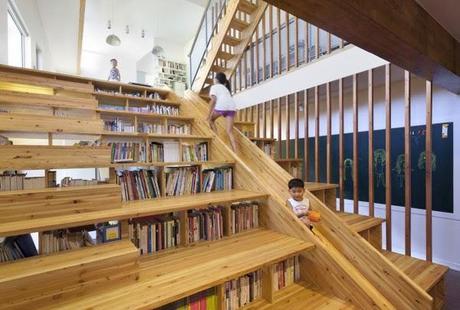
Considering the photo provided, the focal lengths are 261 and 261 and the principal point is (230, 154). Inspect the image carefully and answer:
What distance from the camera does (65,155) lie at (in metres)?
1.88

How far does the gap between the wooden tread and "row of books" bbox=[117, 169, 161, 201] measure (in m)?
2.22

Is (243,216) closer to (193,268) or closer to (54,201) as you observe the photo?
(193,268)

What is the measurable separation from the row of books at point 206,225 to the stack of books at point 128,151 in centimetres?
85

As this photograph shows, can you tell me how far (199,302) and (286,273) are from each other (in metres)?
0.70

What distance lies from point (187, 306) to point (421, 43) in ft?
6.71

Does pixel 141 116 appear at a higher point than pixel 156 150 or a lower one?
higher

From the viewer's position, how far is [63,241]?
A: 1529mm

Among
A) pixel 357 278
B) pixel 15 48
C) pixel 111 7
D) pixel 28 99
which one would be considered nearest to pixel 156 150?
pixel 28 99

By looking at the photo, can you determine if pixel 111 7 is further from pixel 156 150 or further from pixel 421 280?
pixel 421 280

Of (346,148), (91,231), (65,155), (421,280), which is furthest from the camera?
(346,148)

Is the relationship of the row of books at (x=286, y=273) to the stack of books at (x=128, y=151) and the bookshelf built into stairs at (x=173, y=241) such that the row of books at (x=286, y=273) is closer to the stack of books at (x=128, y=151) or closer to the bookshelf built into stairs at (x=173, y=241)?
the bookshelf built into stairs at (x=173, y=241)

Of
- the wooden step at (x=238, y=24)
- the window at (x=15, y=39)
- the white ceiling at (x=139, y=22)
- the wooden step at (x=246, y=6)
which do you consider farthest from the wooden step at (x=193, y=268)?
the white ceiling at (x=139, y=22)

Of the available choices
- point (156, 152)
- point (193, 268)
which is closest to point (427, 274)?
point (193, 268)

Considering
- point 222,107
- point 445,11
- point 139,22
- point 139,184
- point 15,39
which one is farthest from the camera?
point 139,22
